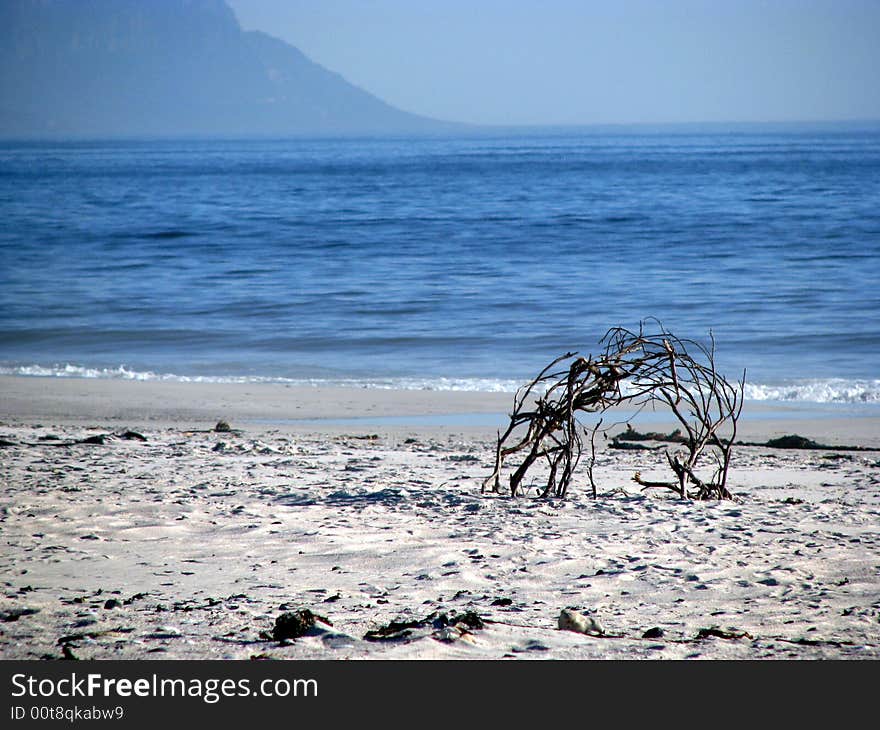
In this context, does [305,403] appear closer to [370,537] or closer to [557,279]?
[370,537]

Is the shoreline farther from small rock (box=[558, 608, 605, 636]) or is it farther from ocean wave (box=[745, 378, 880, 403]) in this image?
small rock (box=[558, 608, 605, 636])

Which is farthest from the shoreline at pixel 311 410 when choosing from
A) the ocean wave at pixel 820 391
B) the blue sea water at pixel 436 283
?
the blue sea water at pixel 436 283

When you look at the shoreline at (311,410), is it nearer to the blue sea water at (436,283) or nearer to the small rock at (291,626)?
the blue sea water at (436,283)

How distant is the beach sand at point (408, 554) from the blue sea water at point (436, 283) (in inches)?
199

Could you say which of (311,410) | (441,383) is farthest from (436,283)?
(311,410)

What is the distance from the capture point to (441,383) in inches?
489

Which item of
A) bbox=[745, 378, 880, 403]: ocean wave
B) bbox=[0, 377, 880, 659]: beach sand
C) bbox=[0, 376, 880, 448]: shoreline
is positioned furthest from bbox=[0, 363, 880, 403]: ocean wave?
bbox=[0, 377, 880, 659]: beach sand

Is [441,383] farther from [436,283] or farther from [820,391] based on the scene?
[436,283]

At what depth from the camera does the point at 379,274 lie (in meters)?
24.1

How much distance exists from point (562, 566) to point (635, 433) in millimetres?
4652

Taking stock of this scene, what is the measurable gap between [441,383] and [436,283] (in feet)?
32.1

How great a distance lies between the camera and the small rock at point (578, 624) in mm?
3693

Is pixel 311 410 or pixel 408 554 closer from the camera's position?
pixel 408 554

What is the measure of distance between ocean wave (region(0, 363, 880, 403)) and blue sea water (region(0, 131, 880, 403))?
0.16ft
